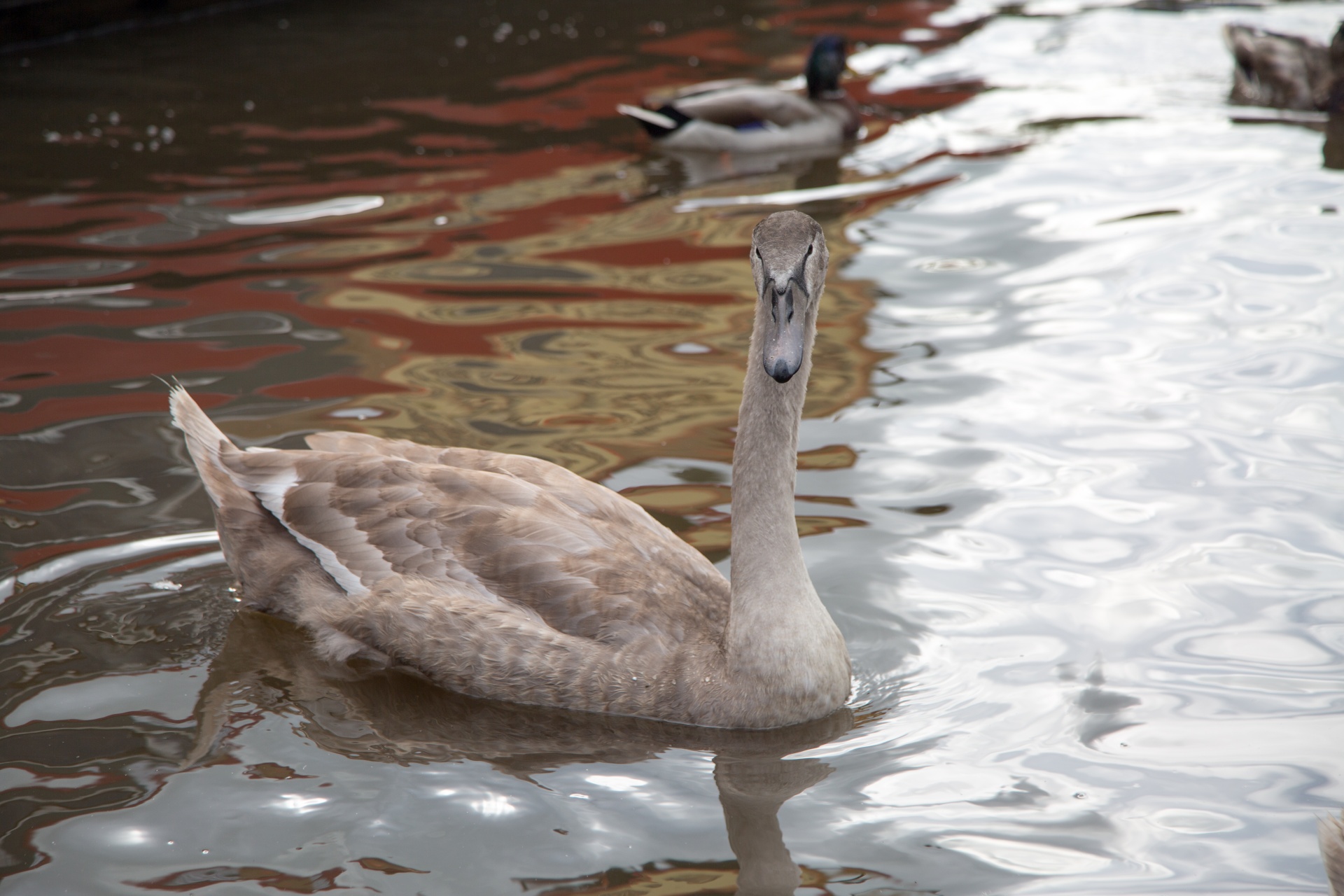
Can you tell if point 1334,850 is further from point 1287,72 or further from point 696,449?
point 1287,72

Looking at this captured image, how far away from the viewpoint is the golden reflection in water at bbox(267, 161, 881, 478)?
24.6ft

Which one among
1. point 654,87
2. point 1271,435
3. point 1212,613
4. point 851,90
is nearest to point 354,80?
point 654,87

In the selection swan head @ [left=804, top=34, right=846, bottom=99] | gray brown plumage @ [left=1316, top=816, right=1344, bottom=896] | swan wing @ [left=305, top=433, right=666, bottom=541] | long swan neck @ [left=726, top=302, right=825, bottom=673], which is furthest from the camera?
swan head @ [left=804, top=34, right=846, bottom=99]

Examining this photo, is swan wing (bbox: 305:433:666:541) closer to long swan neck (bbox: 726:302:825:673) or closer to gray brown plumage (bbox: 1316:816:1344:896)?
long swan neck (bbox: 726:302:825:673)

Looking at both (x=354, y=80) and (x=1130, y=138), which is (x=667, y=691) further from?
(x=354, y=80)

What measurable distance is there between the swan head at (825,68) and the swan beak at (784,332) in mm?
9229

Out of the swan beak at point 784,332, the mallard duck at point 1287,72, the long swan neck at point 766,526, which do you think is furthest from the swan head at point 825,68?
the swan beak at point 784,332

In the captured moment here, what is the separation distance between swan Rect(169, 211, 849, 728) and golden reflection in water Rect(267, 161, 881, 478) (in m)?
1.56

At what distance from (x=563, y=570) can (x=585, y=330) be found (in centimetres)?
384

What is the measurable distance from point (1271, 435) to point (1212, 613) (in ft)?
6.13

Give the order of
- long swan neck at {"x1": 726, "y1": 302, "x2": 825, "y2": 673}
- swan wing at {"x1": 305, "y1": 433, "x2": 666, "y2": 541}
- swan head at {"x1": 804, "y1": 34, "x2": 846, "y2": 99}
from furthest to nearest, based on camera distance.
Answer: swan head at {"x1": 804, "y1": 34, "x2": 846, "y2": 99}
swan wing at {"x1": 305, "y1": 433, "x2": 666, "y2": 541}
long swan neck at {"x1": 726, "y1": 302, "x2": 825, "y2": 673}

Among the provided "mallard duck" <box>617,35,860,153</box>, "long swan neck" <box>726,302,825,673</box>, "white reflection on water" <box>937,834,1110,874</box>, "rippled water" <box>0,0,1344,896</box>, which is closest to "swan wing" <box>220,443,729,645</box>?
"long swan neck" <box>726,302,825,673</box>

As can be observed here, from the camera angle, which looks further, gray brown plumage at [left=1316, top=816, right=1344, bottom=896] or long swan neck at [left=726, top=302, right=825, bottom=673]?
long swan neck at [left=726, top=302, right=825, bottom=673]

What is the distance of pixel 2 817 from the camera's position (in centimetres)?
450
